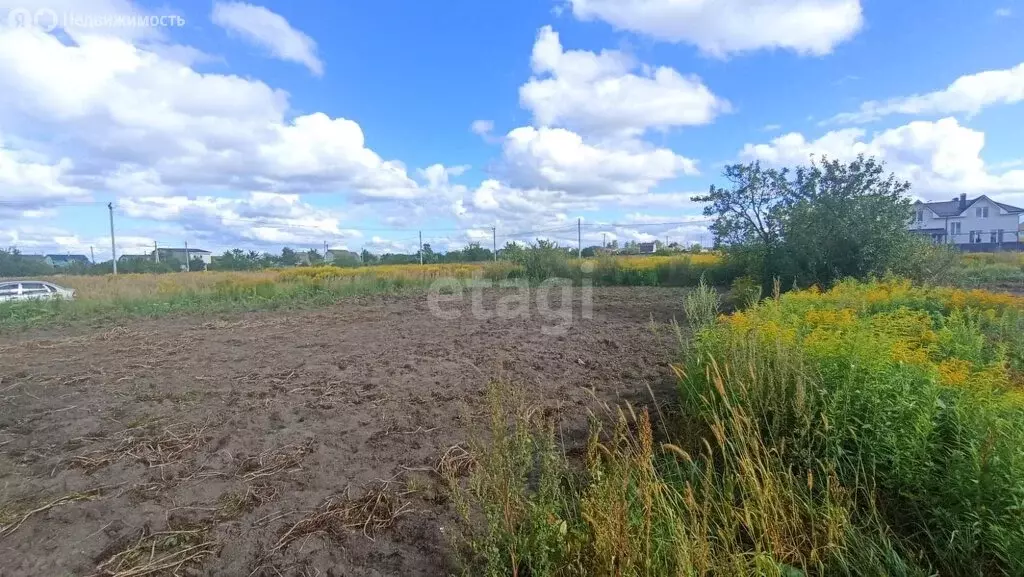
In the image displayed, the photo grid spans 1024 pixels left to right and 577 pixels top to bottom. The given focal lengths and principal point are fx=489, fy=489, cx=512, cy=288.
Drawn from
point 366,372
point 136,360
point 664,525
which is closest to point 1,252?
point 136,360

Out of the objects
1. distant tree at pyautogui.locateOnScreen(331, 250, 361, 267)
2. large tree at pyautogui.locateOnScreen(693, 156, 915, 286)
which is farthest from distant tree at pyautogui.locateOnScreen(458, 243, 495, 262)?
large tree at pyautogui.locateOnScreen(693, 156, 915, 286)

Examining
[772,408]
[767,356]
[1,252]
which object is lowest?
[772,408]

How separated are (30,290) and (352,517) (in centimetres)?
1566

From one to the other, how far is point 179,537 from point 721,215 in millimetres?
13147

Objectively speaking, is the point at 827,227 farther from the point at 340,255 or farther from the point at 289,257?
the point at 289,257

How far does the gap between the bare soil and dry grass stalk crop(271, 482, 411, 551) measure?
0.4 inches

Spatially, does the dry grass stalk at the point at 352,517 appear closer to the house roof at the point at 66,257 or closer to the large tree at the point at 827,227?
the large tree at the point at 827,227

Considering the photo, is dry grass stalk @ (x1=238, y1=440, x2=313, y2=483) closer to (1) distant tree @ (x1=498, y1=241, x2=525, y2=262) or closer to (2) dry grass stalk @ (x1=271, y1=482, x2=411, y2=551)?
(2) dry grass stalk @ (x1=271, y1=482, x2=411, y2=551)

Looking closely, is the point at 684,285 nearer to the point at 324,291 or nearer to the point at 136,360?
the point at 324,291

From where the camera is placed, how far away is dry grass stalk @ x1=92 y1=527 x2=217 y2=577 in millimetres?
2158

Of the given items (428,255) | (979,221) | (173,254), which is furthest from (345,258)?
(979,221)

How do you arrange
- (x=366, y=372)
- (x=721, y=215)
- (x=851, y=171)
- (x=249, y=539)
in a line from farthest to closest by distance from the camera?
(x=721, y=215) → (x=851, y=171) → (x=366, y=372) → (x=249, y=539)

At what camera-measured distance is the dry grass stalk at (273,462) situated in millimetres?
3008

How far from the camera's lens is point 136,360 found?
586 cm
